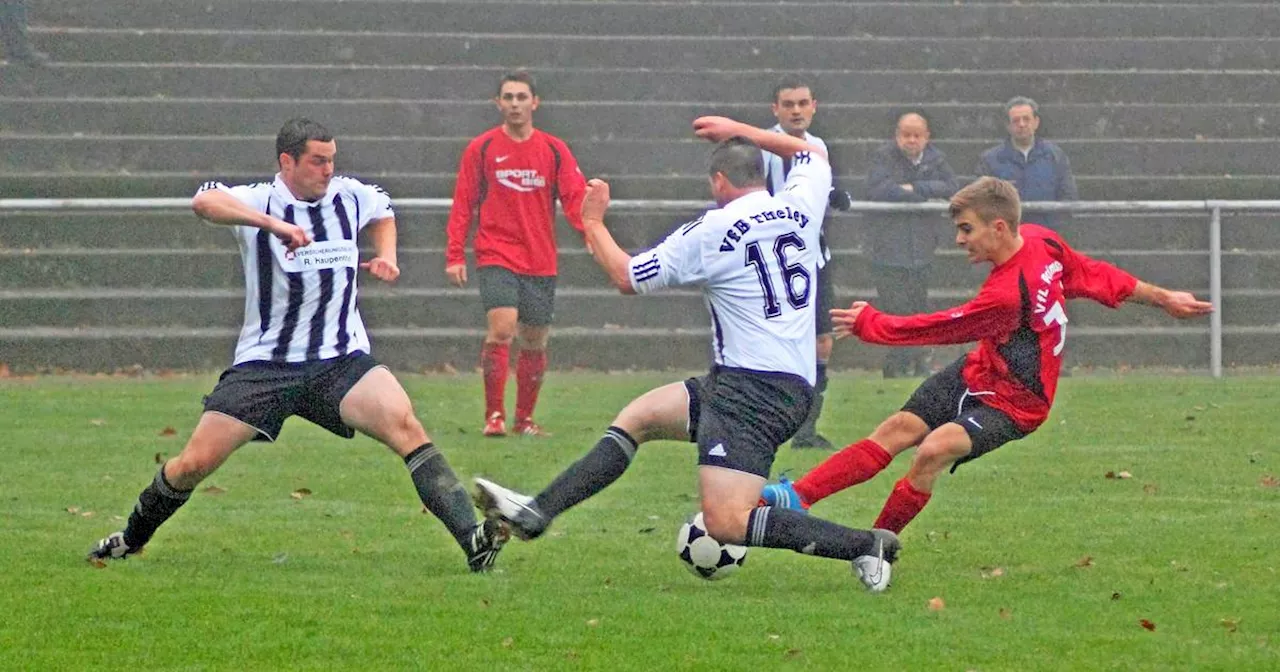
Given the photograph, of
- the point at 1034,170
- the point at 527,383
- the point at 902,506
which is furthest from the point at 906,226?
the point at 902,506

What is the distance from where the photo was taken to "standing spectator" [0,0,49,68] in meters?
18.8

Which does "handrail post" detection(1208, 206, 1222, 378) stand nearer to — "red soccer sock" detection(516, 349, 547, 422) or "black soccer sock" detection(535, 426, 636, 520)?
"red soccer sock" detection(516, 349, 547, 422)

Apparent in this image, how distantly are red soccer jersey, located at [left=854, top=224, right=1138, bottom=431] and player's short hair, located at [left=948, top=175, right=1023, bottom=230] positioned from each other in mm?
113

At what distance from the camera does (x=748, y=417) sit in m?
7.51

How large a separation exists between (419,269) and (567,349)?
1.53m

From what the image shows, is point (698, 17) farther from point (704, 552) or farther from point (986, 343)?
point (704, 552)

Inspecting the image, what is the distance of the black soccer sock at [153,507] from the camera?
8008 mm

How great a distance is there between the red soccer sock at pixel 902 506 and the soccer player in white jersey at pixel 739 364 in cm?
53

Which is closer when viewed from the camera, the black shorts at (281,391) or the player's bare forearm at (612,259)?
the player's bare forearm at (612,259)

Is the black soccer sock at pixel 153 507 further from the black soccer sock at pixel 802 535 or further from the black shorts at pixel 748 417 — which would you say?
the black soccer sock at pixel 802 535

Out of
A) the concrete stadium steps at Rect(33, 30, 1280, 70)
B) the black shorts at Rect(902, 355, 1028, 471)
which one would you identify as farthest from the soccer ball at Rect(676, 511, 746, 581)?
the concrete stadium steps at Rect(33, 30, 1280, 70)

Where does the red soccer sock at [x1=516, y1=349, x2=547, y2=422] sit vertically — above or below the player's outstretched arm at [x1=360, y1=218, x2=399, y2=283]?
below

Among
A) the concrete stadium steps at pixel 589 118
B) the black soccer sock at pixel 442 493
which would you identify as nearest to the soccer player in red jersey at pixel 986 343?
the black soccer sock at pixel 442 493

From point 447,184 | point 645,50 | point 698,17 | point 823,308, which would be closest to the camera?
point 823,308
